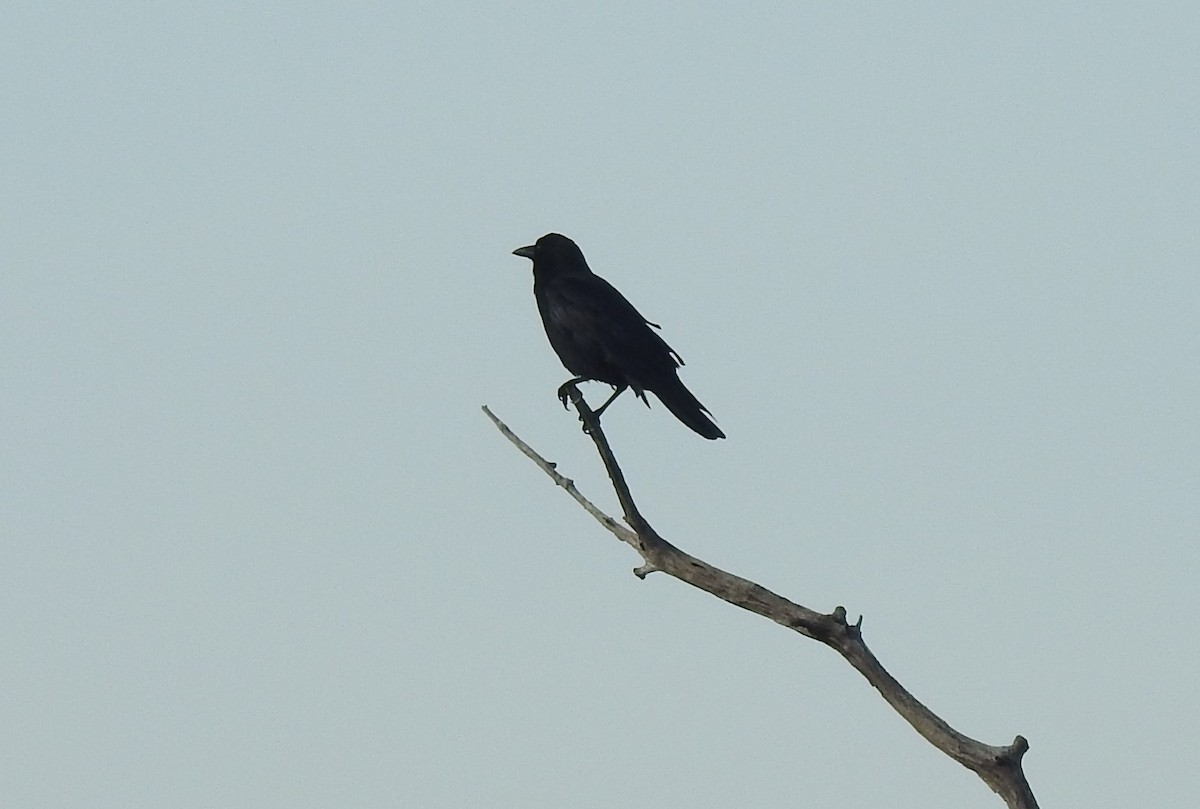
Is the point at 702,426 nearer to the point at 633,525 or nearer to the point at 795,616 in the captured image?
the point at 633,525

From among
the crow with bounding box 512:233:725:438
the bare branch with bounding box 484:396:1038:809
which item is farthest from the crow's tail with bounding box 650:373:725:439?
the bare branch with bounding box 484:396:1038:809

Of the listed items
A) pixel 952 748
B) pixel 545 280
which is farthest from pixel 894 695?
pixel 545 280

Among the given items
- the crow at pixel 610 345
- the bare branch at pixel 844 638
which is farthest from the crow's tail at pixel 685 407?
the bare branch at pixel 844 638

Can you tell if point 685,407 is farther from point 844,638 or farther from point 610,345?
point 844,638

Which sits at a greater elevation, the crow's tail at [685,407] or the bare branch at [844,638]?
the crow's tail at [685,407]

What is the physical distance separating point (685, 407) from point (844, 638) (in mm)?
3063

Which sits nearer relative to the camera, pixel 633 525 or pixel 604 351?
pixel 633 525

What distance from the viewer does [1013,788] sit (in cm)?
820

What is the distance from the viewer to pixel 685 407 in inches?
442

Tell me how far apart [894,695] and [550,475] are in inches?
81.4

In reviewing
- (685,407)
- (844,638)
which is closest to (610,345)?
(685,407)

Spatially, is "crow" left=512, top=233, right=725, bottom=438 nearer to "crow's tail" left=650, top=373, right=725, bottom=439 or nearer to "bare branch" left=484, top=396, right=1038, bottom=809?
"crow's tail" left=650, top=373, right=725, bottom=439

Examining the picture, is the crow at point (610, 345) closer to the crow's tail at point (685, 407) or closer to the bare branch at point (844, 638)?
the crow's tail at point (685, 407)

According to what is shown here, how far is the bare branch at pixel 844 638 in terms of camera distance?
820cm
